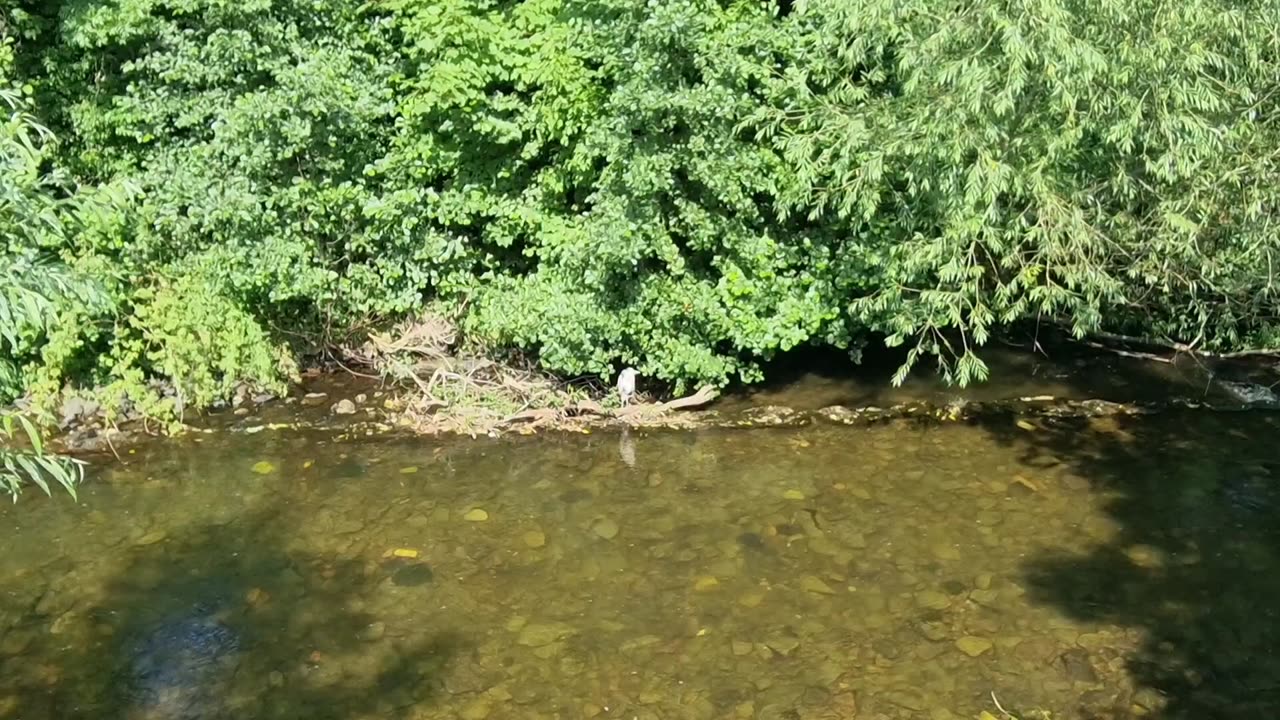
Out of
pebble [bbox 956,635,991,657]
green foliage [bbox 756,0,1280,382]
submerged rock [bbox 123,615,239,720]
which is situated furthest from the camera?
green foliage [bbox 756,0,1280,382]

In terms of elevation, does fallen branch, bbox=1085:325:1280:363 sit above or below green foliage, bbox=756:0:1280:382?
below

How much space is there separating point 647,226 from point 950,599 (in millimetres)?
3764

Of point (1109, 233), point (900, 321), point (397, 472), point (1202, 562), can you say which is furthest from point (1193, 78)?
point (397, 472)

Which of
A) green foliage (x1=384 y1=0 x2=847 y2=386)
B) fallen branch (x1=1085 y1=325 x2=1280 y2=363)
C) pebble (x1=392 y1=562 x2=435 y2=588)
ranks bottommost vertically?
pebble (x1=392 y1=562 x2=435 y2=588)

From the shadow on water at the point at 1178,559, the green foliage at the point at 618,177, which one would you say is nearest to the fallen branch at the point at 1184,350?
the shadow on water at the point at 1178,559

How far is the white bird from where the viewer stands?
9039 millimetres

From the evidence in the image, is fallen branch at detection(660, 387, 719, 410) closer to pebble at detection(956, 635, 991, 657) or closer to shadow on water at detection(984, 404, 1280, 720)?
shadow on water at detection(984, 404, 1280, 720)

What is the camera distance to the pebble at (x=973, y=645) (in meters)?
5.98

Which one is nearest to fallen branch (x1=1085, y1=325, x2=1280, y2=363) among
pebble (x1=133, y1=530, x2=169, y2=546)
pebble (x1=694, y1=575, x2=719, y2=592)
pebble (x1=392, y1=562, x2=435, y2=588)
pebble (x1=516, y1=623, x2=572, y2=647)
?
pebble (x1=694, y1=575, x2=719, y2=592)

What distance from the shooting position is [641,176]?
8.03m

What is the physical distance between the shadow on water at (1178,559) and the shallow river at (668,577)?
0.02 meters

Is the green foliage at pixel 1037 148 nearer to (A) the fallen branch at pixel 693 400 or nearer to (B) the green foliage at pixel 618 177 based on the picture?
(B) the green foliage at pixel 618 177

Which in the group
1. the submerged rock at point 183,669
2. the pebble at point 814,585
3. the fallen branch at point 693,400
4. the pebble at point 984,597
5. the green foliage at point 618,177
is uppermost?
the green foliage at point 618,177

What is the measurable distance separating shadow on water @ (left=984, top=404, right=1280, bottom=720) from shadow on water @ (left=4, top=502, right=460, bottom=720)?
13.0 ft
